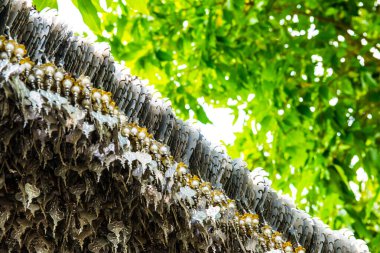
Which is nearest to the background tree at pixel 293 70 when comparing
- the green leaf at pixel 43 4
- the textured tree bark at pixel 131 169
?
the textured tree bark at pixel 131 169

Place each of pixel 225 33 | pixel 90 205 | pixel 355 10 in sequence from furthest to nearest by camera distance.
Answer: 1. pixel 225 33
2. pixel 355 10
3. pixel 90 205

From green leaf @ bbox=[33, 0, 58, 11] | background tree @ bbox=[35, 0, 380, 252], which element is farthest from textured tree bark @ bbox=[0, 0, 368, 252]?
background tree @ bbox=[35, 0, 380, 252]

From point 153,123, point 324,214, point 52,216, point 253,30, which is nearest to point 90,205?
point 52,216

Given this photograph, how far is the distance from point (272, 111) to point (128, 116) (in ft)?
10.5

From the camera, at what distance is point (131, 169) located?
1334 mm

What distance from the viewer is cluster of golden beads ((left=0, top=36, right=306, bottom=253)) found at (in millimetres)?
1216

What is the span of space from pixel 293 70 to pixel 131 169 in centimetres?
360

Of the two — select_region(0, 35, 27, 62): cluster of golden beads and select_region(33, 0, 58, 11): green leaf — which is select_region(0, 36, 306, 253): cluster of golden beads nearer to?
select_region(0, 35, 27, 62): cluster of golden beads

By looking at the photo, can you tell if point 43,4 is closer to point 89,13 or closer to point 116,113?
point 89,13

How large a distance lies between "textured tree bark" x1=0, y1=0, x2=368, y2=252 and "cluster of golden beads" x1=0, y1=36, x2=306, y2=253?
8cm

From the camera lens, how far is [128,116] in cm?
152

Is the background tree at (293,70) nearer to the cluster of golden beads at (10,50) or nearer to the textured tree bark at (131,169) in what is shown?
the textured tree bark at (131,169)

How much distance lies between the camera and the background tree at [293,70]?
158 inches

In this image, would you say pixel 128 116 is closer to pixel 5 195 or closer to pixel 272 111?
pixel 5 195
